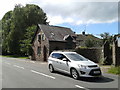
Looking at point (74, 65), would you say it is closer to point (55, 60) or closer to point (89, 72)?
point (89, 72)

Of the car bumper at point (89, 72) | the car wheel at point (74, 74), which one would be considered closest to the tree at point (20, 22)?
the car wheel at point (74, 74)

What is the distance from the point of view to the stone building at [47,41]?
3020 centimetres

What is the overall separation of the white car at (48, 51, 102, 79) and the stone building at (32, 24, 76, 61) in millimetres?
16471

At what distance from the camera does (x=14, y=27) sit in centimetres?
4603

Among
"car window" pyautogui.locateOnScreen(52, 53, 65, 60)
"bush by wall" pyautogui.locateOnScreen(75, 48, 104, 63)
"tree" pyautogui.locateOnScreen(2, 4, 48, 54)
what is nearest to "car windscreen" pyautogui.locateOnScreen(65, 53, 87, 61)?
"car window" pyautogui.locateOnScreen(52, 53, 65, 60)

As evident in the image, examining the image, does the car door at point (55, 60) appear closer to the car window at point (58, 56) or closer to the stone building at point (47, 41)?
the car window at point (58, 56)

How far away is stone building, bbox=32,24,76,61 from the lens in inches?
1189

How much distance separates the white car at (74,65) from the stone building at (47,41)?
16.5m

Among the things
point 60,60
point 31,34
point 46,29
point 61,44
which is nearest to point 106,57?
point 60,60

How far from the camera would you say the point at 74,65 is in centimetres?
1079

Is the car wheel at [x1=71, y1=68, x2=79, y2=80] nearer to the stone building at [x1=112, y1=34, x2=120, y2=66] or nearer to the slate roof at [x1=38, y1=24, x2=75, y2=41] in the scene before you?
the stone building at [x1=112, y1=34, x2=120, y2=66]

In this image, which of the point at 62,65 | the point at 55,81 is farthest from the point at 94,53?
the point at 55,81

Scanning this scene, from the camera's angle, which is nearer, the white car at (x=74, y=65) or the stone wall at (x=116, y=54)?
the white car at (x=74, y=65)

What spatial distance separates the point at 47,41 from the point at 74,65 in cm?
1942
